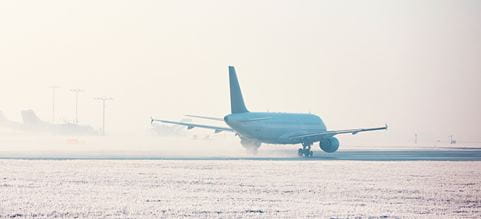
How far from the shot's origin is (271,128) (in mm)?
73875

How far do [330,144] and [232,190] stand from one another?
41479 millimetres

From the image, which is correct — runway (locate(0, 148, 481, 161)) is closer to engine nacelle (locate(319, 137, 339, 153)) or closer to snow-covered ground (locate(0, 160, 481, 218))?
engine nacelle (locate(319, 137, 339, 153))

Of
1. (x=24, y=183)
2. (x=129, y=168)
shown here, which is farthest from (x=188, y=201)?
(x=129, y=168)

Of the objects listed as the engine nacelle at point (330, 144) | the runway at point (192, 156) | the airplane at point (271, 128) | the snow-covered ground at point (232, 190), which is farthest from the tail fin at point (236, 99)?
the snow-covered ground at point (232, 190)

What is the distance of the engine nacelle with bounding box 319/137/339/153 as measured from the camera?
245ft

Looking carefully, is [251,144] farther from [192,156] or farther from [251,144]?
[192,156]

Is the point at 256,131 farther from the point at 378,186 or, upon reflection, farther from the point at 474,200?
the point at 474,200

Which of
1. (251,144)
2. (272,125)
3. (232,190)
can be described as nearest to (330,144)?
(272,125)

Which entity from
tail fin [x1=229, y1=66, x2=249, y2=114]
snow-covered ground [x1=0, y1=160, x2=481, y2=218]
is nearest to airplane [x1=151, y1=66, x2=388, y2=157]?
tail fin [x1=229, y1=66, x2=249, y2=114]

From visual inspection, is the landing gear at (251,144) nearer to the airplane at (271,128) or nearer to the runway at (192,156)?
the airplane at (271,128)

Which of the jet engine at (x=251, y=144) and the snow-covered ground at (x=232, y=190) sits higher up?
the snow-covered ground at (x=232, y=190)

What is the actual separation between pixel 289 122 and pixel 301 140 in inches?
88.9

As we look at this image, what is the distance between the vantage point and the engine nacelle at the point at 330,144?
74750 mm

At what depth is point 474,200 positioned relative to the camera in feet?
109
